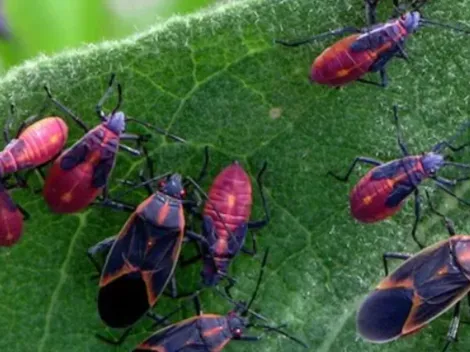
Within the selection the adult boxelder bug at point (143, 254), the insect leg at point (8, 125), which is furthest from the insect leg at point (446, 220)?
the insect leg at point (8, 125)

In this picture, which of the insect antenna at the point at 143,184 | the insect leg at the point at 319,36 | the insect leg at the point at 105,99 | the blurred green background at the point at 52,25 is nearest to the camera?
the insect leg at the point at 105,99

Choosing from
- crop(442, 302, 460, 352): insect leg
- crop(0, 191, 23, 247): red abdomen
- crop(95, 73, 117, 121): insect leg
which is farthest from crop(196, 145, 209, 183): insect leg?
crop(442, 302, 460, 352): insect leg

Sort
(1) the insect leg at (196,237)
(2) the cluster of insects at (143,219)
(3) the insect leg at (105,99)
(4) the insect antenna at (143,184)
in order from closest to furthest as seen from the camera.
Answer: (3) the insect leg at (105,99)
(2) the cluster of insects at (143,219)
(4) the insect antenna at (143,184)
(1) the insect leg at (196,237)

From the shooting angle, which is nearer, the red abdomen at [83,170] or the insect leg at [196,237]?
the red abdomen at [83,170]

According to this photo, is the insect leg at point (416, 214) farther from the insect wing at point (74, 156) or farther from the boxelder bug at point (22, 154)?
the boxelder bug at point (22, 154)

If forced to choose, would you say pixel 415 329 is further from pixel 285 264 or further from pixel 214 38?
pixel 214 38

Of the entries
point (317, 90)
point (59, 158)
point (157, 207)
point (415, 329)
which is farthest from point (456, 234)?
point (59, 158)

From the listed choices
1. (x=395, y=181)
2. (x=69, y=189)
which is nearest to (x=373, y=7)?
(x=395, y=181)
